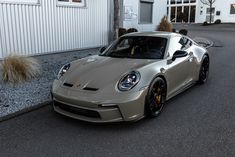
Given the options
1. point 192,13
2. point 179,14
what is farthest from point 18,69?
point 179,14

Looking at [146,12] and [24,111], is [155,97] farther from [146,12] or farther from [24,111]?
[146,12]

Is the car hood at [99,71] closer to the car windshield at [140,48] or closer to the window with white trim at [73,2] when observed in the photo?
the car windshield at [140,48]

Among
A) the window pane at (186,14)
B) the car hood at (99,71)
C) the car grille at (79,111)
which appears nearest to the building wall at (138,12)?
the car hood at (99,71)

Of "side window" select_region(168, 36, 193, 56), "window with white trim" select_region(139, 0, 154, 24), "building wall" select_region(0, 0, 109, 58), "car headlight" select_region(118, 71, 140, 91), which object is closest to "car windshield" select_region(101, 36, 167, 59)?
"side window" select_region(168, 36, 193, 56)

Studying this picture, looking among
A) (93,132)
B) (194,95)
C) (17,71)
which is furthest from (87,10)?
(93,132)

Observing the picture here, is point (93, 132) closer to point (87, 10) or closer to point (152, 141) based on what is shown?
point (152, 141)

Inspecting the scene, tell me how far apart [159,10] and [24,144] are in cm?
1531

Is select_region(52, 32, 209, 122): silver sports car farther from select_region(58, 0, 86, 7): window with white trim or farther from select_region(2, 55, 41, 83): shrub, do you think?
select_region(58, 0, 86, 7): window with white trim

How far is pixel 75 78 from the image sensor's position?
4254mm

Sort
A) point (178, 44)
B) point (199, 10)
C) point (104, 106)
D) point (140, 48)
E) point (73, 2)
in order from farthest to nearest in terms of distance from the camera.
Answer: point (199, 10), point (73, 2), point (178, 44), point (140, 48), point (104, 106)

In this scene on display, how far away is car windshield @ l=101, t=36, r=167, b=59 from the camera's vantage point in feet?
16.1

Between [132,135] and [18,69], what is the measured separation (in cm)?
380

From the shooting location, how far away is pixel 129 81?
13.1ft

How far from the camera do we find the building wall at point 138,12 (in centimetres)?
1407
